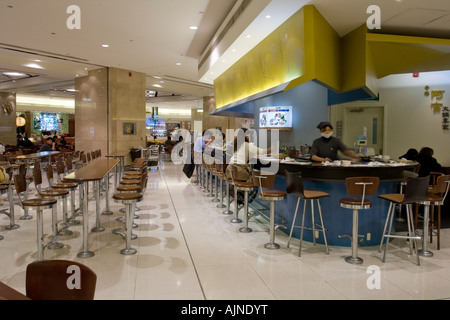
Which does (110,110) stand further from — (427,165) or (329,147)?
(427,165)

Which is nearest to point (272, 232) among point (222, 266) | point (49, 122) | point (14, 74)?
point (222, 266)

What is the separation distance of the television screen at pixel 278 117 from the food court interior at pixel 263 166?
0.03 m

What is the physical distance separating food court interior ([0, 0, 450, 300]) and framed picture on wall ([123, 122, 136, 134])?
2314mm

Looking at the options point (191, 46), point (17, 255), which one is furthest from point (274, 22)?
point (17, 255)

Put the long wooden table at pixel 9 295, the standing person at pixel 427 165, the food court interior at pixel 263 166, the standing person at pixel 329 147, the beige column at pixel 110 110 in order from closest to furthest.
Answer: the long wooden table at pixel 9 295 → the food court interior at pixel 263 166 → the standing person at pixel 329 147 → the standing person at pixel 427 165 → the beige column at pixel 110 110

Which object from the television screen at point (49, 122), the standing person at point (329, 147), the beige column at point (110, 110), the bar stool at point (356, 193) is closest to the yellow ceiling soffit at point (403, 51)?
the standing person at point (329, 147)

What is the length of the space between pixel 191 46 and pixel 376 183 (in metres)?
6.45

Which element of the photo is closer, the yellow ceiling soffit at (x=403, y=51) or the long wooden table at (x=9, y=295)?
the long wooden table at (x=9, y=295)

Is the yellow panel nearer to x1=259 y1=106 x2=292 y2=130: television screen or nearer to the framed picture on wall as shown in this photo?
x1=259 y1=106 x2=292 y2=130: television screen

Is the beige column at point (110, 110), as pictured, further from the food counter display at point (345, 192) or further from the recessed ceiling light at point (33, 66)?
the food counter display at point (345, 192)

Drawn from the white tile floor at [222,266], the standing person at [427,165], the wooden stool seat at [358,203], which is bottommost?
the white tile floor at [222,266]

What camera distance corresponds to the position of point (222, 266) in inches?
147

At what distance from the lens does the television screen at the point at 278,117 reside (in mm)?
8117

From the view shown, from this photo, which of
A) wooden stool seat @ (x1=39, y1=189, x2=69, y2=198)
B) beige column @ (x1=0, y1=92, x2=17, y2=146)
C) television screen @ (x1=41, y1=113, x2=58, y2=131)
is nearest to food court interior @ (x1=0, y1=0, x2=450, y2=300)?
wooden stool seat @ (x1=39, y1=189, x2=69, y2=198)
